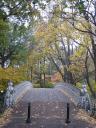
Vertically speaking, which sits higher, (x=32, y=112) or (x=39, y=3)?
(x=39, y=3)

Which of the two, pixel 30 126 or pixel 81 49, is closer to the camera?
pixel 30 126

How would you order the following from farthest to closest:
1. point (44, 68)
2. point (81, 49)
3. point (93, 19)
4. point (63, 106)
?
point (44, 68), point (81, 49), point (93, 19), point (63, 106)

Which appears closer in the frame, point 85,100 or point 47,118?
point 47,118

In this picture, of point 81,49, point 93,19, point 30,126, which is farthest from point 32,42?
point 30,126

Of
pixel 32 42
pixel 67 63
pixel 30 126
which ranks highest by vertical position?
pixel 32 42

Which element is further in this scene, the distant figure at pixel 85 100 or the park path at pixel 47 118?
the distant figure at pixel 85 100

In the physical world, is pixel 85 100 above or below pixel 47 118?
above

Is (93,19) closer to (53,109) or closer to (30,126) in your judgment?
(53,109)

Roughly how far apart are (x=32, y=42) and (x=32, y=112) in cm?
3730

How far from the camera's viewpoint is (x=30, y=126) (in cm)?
1786

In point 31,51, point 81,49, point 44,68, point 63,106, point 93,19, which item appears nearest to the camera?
point 63,106

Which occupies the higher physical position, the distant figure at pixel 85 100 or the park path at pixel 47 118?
the distant figure at pixel 85 100

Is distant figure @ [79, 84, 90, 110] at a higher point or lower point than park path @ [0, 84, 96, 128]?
higher

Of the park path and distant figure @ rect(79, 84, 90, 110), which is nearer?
the park path
